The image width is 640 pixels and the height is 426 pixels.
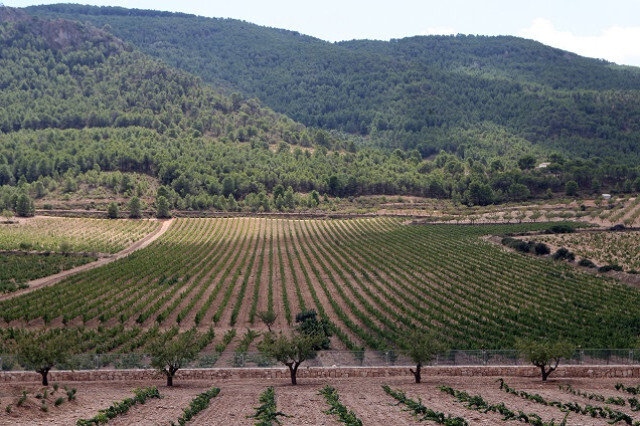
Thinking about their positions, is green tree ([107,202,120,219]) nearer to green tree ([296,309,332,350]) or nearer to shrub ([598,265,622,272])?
green tree ([296,309,332,350])

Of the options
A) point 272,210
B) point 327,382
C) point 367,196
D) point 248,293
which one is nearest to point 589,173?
point 367,196

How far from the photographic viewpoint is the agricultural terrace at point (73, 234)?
104750mm

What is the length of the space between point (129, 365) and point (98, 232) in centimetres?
8140

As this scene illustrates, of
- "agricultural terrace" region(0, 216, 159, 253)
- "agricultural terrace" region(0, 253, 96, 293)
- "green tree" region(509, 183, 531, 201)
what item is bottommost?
"agricultural terrace" region(0, 253, 96, 293)

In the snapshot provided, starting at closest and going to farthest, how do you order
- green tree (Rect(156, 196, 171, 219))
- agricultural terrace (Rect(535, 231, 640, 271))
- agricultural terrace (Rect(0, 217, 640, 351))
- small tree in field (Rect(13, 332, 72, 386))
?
small tree in field (Rect(13, 332, 72, 386))
agricultural terrace (Rect(0, 217, 640, 351))
agricultural terrace (Rect(535, 231, 640, 271))
green tree (Rect(156, 196, 171, 219))

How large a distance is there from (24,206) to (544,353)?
11846 cm

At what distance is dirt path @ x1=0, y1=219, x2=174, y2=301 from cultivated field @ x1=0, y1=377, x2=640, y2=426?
121 ft

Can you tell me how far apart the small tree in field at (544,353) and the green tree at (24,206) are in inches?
4591

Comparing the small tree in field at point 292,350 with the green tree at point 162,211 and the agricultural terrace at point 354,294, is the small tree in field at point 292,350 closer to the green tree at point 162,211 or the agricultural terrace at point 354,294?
the agricultural terrace at point 354,294

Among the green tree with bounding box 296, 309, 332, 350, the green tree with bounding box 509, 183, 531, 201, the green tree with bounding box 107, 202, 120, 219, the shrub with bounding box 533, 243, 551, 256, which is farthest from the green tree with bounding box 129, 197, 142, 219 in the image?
the green tree with bounding box 296, 309, 332, 350

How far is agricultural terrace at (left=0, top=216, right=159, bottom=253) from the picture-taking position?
104750mm

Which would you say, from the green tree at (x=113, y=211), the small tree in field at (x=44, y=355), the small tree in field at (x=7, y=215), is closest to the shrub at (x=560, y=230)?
the green tree at (x=113, y=211)

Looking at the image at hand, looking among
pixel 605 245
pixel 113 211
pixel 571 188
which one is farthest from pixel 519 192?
pixel 113 211

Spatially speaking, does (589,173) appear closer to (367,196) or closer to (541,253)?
(367,196)
